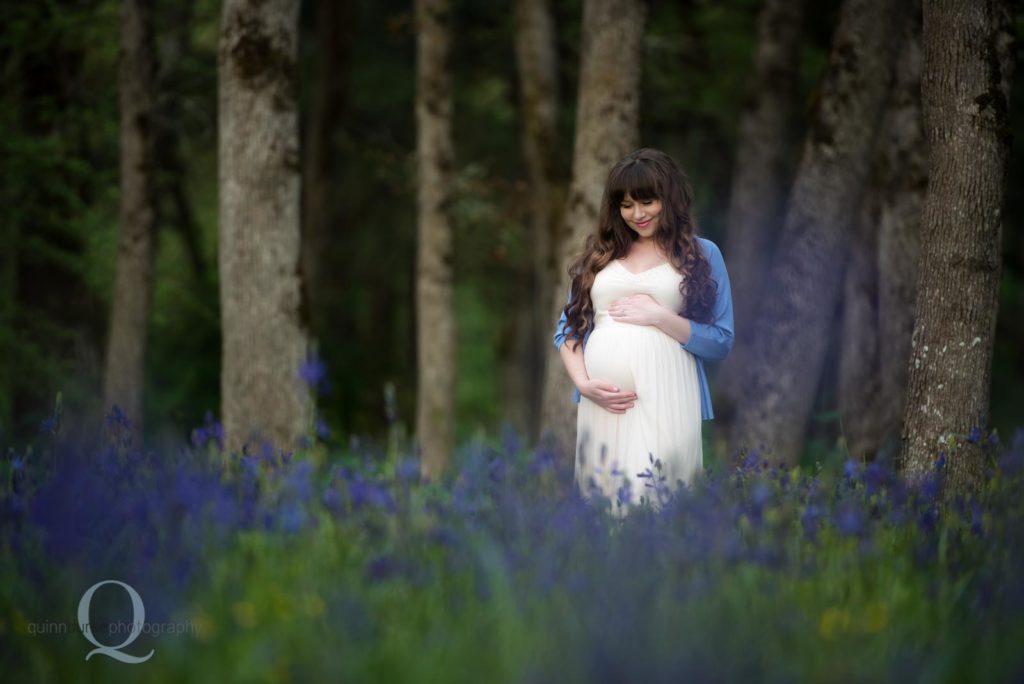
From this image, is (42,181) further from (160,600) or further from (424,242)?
(160,600)

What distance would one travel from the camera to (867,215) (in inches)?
380

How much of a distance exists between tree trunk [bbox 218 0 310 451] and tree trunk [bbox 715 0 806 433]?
20.1ft

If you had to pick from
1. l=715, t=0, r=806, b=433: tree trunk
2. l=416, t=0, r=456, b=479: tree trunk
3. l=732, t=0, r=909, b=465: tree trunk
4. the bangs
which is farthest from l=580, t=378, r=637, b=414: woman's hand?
l=715, t=0, r=806, b=433: tree trunk

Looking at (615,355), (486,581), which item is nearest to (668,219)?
(615,355)

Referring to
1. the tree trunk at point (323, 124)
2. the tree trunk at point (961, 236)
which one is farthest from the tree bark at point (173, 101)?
the tree trunk at point (961, 236)

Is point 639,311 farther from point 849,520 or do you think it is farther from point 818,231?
point 818,231

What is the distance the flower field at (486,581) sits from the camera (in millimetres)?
2865

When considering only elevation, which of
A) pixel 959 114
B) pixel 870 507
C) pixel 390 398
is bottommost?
pixel 870 507

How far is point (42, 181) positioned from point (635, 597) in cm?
1207

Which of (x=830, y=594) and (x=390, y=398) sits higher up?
(x=390, y=398)

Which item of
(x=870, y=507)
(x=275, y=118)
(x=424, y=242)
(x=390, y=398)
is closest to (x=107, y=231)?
(x=424, y=242)

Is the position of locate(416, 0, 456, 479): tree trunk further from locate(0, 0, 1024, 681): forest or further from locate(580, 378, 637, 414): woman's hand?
locate(580, 378, 637, 414): woman's hand

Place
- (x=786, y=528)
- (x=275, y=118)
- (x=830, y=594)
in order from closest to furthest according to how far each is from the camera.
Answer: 1. (x=830, y=594)
2. (x=786, y=528)
3. (x=275, y=118)

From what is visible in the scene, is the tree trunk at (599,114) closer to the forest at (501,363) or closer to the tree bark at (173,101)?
the forest at (501,363)
